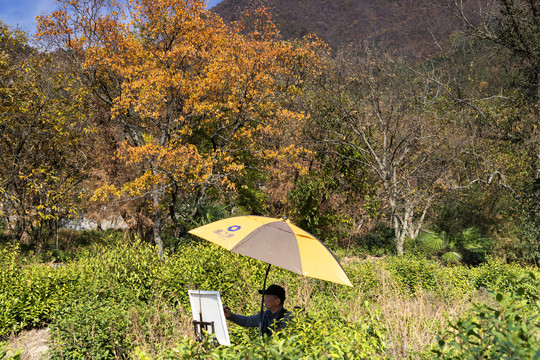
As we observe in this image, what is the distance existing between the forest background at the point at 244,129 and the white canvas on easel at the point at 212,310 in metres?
7.25

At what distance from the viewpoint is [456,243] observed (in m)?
16.4

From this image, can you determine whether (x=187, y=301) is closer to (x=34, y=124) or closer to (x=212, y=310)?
(x=212, y=310)

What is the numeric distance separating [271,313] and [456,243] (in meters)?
14.9

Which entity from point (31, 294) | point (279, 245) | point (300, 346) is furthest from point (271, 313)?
point (31, 294)

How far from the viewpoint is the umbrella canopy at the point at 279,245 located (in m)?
3.51

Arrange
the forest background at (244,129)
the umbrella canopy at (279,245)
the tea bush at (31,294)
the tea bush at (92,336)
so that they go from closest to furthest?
the umbrella canopy at (279,245) < the tea bush at (92,336) < the tea bush at (31,294) < the forest background at (244,129)

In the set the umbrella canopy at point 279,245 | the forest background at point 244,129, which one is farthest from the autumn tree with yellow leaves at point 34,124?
the umbrella canopy at point 279,245

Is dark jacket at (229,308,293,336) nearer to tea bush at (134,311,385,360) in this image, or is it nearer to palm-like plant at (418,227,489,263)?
tea bush at (134,311,385,360)

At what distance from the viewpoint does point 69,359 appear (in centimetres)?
473

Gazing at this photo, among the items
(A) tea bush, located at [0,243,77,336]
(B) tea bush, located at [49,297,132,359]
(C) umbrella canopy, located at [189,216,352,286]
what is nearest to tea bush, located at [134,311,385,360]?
(C) umbrella canopy, located at [189,216,352,286]

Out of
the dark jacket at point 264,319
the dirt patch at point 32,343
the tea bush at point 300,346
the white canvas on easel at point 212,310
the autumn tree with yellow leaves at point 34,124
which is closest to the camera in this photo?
the tea bush at point 300,346

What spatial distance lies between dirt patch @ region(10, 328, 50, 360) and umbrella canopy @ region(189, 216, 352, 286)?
3290mm

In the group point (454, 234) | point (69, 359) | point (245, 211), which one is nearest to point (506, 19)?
point (454, 234)

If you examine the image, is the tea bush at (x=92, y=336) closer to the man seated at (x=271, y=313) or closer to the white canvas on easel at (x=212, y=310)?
the man seated at (x=271, y=313)
